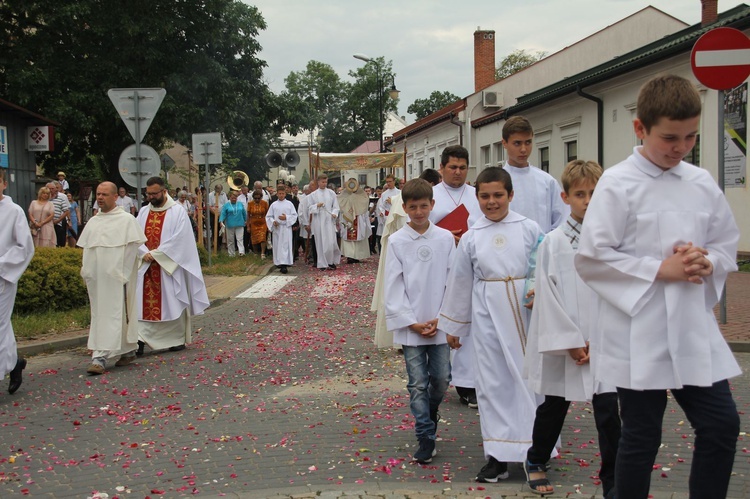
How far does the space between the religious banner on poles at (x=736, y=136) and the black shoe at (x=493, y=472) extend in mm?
15976

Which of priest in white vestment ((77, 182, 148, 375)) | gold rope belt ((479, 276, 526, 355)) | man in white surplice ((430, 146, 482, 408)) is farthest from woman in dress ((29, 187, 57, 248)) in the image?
gold rope belt ((479, 276, 526, 355))

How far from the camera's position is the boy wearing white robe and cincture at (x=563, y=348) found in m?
4.54

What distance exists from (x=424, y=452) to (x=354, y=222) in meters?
19.7

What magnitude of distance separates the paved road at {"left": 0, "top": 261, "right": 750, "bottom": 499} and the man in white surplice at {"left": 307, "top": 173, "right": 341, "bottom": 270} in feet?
41.5

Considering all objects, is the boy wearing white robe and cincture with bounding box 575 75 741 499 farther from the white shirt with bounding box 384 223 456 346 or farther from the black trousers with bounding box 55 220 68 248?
the black trousers with bounding box 55 220 68 248

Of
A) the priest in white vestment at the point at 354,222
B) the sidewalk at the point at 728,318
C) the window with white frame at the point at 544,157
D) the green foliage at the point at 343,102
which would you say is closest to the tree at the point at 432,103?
the green foliage at the point at 343,102

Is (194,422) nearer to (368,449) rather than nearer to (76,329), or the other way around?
(368,449)

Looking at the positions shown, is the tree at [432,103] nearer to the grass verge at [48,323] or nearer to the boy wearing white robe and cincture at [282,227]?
the boy wearing white robe and cincture at [282,227]

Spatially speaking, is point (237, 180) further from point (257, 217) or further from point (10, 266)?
point (10, 266)

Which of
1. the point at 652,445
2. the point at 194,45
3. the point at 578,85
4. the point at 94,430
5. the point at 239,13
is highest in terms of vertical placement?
the point at 239,13

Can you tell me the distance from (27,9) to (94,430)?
2519 cm

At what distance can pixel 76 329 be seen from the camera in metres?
12.0

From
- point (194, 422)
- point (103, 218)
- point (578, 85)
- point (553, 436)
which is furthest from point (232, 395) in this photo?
point (578, 85)

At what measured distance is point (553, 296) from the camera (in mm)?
4602
